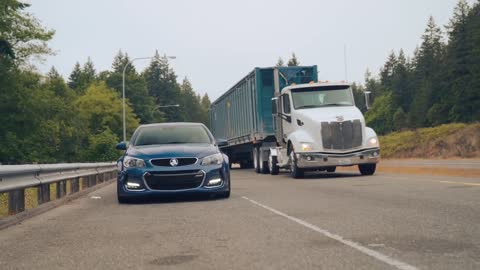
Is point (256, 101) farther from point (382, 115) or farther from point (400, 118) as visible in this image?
point (382, 115)

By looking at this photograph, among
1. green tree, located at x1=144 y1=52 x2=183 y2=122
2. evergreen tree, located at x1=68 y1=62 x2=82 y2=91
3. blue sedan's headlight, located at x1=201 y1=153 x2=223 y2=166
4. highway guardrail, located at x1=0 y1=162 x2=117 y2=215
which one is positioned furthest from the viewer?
evergreen tree, located at x1=68 y1=62 x2=82 y2=91

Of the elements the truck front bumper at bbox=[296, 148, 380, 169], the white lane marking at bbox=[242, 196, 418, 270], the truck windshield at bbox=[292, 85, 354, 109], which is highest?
the truck windshield at bbox=[292, 85, 354, 109]

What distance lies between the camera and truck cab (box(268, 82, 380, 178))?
1723 cm

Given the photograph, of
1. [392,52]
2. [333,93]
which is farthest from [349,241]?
[392,52]

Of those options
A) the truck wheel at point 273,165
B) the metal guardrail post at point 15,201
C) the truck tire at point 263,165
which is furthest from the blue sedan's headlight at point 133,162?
the truck tire at point 263,165

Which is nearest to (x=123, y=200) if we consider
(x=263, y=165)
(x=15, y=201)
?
(x=15, y=201)

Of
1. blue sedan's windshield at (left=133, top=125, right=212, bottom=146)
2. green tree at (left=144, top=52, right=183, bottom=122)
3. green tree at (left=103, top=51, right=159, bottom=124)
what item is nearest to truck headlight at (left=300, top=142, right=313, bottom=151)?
blue sedan's windshield at (left=133, top=125, right=212, bottom=146)

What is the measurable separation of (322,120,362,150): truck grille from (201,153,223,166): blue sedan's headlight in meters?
6.89

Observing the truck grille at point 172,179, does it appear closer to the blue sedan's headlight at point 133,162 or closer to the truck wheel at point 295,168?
the blue sedan's headlight at point 133,162

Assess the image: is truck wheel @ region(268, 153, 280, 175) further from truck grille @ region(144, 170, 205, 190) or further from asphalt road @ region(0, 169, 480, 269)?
truck grille @ region(144, 170, 205, 190)

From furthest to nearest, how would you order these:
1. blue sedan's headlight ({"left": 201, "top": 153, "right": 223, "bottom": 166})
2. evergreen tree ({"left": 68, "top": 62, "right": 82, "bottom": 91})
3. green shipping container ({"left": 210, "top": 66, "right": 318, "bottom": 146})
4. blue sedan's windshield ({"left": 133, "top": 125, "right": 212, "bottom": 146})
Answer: evergreen tree ({"left": 68, "top": 62, "right": 82, "bottom": 91}) < green shipping container ({"left": 210, "top": 66, "right": 318, "bottom": 146}) < blue sedan's windshield ({"left": 133, "top": 125, "right": 212, "bottom": 146}) < blue sedan's headlight ({"left": 201, "top": 153, "right": 223, "bottom": 166})

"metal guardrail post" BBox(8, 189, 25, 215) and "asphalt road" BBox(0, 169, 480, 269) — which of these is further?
"metal guardrail post" BBox(8, 189, 25, 215)

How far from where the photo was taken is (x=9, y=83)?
39344 millimetres

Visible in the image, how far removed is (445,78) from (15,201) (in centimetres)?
7624
